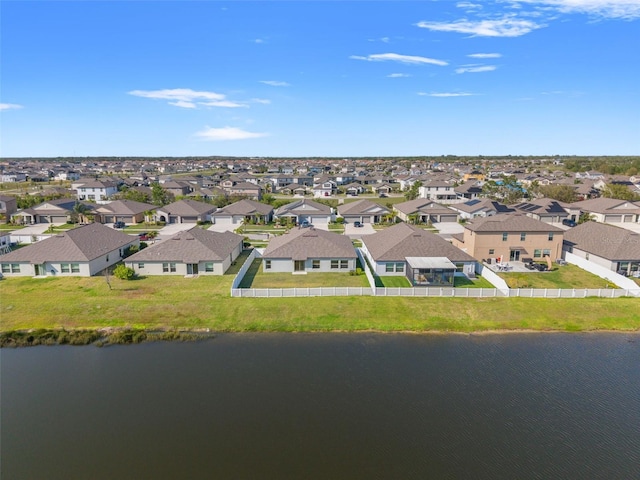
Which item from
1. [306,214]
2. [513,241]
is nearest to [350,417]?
[513,241]

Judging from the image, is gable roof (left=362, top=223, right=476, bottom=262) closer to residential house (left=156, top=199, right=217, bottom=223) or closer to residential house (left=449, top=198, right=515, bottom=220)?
residential house (left=449, top=198, right=515, bottom=220)

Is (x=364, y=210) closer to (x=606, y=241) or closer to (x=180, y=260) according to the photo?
(x=606, y=241)

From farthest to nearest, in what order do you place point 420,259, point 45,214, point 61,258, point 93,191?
point 93,191
point 45,214
point 61,258
point 420,259

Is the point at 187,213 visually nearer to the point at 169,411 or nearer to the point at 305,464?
the point at 169,411

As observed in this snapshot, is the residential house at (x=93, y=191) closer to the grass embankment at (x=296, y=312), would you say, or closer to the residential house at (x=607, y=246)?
the grass embankment at (x=296, y=312)

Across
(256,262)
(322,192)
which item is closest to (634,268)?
(256,262)

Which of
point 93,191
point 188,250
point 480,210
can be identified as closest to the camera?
point 188,250
